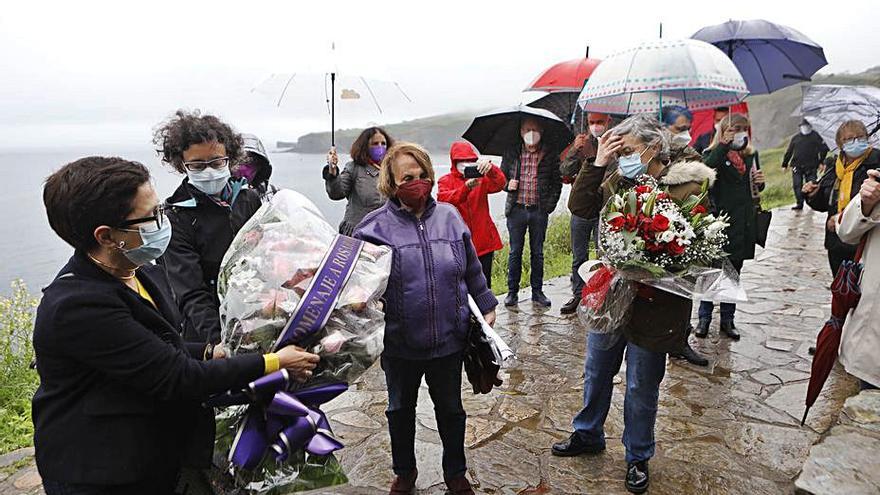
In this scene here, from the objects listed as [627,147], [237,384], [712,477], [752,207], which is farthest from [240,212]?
[752,207]

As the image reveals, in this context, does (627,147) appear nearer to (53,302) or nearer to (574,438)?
(574,438)

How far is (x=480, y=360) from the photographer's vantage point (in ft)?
9.62

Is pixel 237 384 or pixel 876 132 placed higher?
pixel 876 132

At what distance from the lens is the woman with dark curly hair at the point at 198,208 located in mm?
2541

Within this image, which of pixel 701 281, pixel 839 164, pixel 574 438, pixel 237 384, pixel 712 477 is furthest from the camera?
pixel 839 164

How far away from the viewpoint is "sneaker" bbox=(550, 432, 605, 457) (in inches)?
136

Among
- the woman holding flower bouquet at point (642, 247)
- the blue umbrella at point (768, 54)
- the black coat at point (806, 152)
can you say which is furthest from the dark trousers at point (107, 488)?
the black coat at point (806, 152)

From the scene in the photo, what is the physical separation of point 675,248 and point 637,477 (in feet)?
4.17

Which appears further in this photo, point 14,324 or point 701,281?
point 14,324

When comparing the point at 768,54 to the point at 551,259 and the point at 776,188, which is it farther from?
the point at 776,188

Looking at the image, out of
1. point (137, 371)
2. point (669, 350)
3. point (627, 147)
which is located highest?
point (627, 147)

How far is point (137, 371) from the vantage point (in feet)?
5.45

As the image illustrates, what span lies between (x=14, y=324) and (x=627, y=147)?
5108mm

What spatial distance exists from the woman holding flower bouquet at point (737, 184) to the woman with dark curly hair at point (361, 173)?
105 inches
